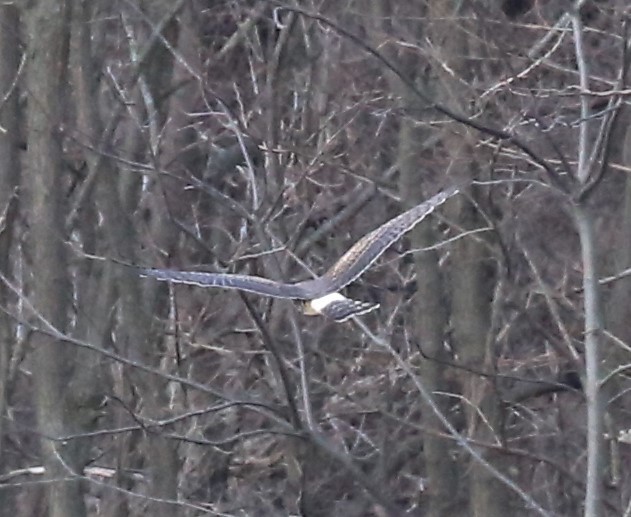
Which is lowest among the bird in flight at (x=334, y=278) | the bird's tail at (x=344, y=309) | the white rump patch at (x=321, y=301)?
the white rump patch at (x=321, y=301)

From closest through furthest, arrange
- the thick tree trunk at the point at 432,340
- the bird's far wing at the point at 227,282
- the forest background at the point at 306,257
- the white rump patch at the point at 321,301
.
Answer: the bird's far wing at the point at 227,282 → the white rump patch at the point at 321,301 → the forest background at the point at 306,257 → the thick tree trunk at the point at 432,340

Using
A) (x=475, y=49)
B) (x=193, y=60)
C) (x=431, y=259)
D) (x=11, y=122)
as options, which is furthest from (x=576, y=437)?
(x=11, y=122)

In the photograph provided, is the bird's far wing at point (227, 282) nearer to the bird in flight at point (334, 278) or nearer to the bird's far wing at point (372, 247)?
the bird in flight at point (334, 278)

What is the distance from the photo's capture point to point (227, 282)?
6352 mm

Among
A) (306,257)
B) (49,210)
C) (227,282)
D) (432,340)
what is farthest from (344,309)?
(306,257)

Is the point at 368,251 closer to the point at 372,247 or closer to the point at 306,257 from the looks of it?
the point at 372,247

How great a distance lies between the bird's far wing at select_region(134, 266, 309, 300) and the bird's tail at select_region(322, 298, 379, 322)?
0.39 ft

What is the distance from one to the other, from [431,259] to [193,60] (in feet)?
6.25

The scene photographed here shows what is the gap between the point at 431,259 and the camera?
10.3 meters

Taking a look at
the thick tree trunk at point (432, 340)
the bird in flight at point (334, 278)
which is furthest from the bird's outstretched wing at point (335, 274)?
the thick tree trunk at point (432, 340)

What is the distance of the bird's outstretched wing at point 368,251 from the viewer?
21.6 feet

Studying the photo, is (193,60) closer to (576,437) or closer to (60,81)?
(60,81)

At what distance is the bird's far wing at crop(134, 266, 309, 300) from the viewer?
246 inches

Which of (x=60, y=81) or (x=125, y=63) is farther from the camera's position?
(x=125, y=63)
